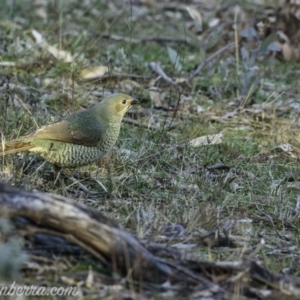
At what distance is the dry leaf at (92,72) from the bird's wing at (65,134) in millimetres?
2689

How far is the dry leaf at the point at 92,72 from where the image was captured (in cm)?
879

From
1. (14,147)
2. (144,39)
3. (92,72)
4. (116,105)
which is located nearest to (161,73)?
(92,72)

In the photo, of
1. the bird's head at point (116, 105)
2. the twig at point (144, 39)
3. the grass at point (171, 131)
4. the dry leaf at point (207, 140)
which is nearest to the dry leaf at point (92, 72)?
the grass at point (171, 131)

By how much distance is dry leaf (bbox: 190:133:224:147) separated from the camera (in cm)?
733

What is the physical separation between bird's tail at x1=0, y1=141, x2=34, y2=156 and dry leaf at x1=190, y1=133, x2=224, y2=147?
1845 mm

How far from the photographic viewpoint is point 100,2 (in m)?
12.4

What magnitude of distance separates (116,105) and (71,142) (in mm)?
650

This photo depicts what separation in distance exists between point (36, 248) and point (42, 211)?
0.29m

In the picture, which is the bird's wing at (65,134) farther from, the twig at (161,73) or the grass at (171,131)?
the twig at (161,73)

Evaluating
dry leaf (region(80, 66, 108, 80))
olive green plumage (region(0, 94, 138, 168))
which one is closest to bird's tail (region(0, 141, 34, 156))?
olive green plumage (region(0, 94, 138, 168))

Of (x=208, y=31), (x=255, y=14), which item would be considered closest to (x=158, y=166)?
(x=208, y=31)

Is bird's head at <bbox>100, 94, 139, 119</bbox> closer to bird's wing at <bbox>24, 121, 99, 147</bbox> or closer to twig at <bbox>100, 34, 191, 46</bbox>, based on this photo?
bird's wing at <bbox>24, 121, 99, 147</bbox>

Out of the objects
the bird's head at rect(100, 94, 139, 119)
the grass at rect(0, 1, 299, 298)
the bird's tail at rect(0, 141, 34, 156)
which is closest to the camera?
the grass at rect(0, 1, 299, 298)

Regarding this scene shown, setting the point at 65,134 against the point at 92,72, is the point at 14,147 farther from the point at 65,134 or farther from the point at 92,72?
the point at 92,72
